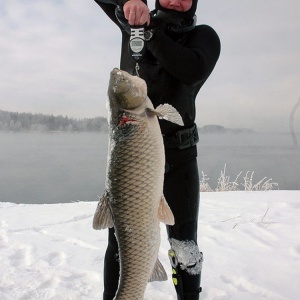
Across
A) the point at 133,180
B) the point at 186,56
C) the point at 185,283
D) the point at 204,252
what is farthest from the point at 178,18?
the point at 204,252

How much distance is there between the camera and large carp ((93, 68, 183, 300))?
1903 mm

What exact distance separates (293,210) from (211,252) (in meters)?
2.95

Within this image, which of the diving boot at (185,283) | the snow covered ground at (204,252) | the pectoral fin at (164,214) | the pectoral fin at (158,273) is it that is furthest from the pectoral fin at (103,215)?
the snow covered ground at (204,252)

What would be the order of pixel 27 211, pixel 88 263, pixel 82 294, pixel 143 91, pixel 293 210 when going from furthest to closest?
pixel 27 211 → pixel 293 210 → pixel 88 263 → pixel 82 294 → pixel 143 91

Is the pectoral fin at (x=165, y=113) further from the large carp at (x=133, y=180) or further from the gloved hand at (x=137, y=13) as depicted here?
the gloved hand at (x=137, y=13)

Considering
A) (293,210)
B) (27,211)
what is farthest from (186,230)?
Result: (27,211)

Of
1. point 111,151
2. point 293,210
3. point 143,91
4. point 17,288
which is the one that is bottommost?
point 17,288

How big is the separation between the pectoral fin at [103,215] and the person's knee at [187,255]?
90 cm

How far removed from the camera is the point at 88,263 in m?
4.62

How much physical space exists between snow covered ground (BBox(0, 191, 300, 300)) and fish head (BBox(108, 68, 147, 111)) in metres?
2.38

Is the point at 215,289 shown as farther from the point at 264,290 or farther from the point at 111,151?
the point at 111,151

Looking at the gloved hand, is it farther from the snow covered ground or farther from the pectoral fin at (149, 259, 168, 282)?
the snow covered ground

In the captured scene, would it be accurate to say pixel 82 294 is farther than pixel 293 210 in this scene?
No

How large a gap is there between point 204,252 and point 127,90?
356 centimetres
